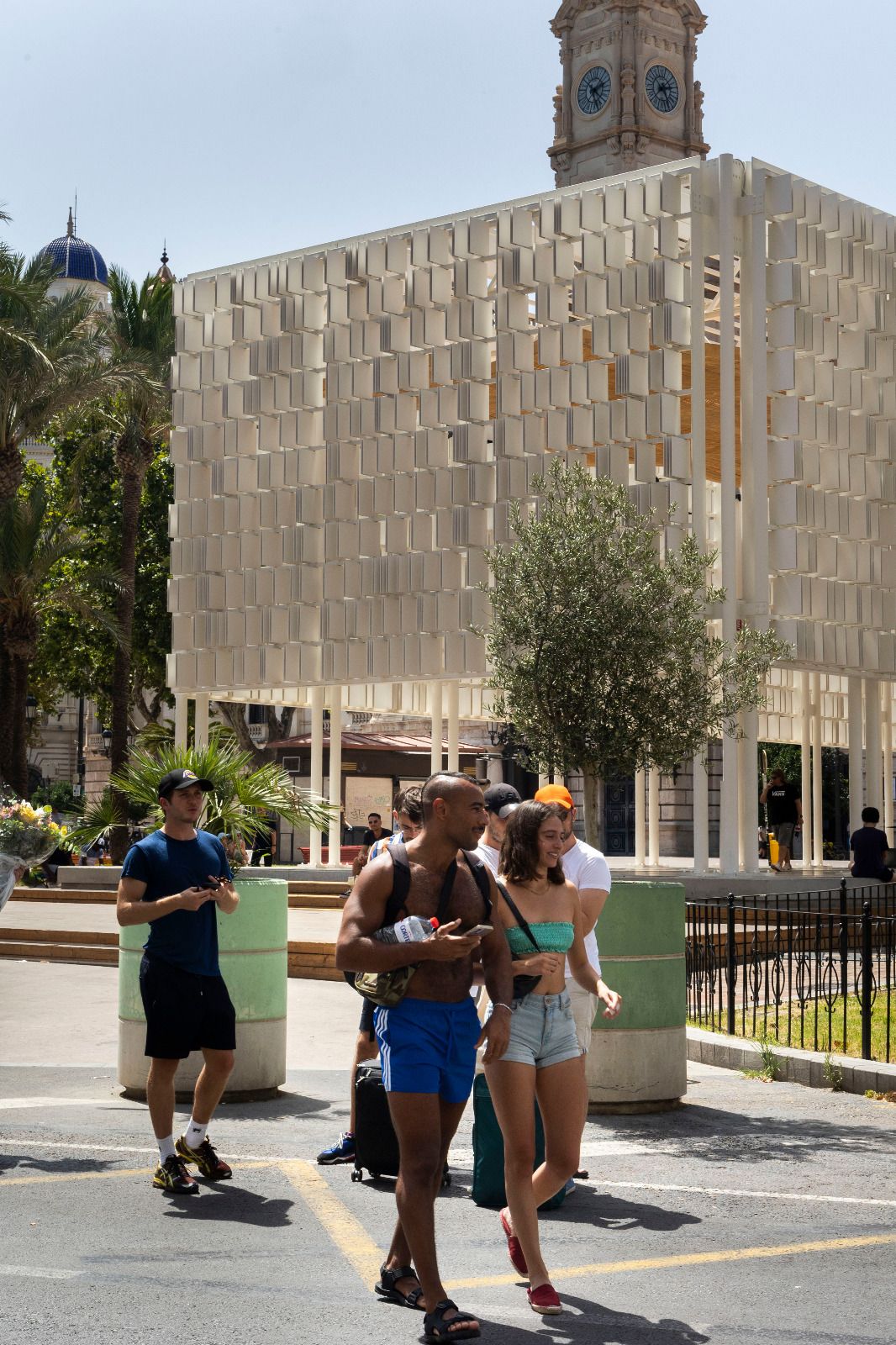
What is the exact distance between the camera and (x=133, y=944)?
1077 cm

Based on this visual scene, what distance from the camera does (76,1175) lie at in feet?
28.2

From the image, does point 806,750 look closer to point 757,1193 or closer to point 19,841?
point 19,841

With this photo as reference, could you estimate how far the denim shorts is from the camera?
6867 mm

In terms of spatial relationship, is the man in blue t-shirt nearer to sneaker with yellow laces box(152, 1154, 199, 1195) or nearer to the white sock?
the white sock

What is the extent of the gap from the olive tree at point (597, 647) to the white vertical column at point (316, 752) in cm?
1918

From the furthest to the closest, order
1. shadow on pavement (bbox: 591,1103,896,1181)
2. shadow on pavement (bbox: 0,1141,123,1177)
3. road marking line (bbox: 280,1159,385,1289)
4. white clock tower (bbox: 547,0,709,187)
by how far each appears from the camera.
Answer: white clock tower (bbox: 547,0,709,187), shadow on pavement (bbox: 591,1103,896,1181), shadow on pavement (bbox: 0,1141,123,1177), road marking line (bbox: 280,1159,385,1289)

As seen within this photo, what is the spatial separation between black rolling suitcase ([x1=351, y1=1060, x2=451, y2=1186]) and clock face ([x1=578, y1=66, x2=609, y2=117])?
8811 centimetres

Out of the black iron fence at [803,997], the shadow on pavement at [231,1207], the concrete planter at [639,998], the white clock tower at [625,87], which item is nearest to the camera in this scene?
the shadow on pavement at [231,1207]

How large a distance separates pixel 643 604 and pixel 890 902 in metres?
11.5

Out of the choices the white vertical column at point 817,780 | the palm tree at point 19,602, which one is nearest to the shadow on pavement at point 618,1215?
the palm tree at point 19,602

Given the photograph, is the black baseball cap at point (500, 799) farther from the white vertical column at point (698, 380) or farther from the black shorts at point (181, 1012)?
the white vertical column at point (698, 380)

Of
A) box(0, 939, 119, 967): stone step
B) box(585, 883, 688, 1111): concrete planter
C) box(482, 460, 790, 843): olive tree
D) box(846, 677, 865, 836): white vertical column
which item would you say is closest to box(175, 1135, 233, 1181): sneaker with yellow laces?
box(585, 883, 688, 1111): concrete planter

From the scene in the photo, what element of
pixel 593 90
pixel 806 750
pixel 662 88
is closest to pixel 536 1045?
pixel 806 750

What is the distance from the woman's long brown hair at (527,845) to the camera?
720cm
